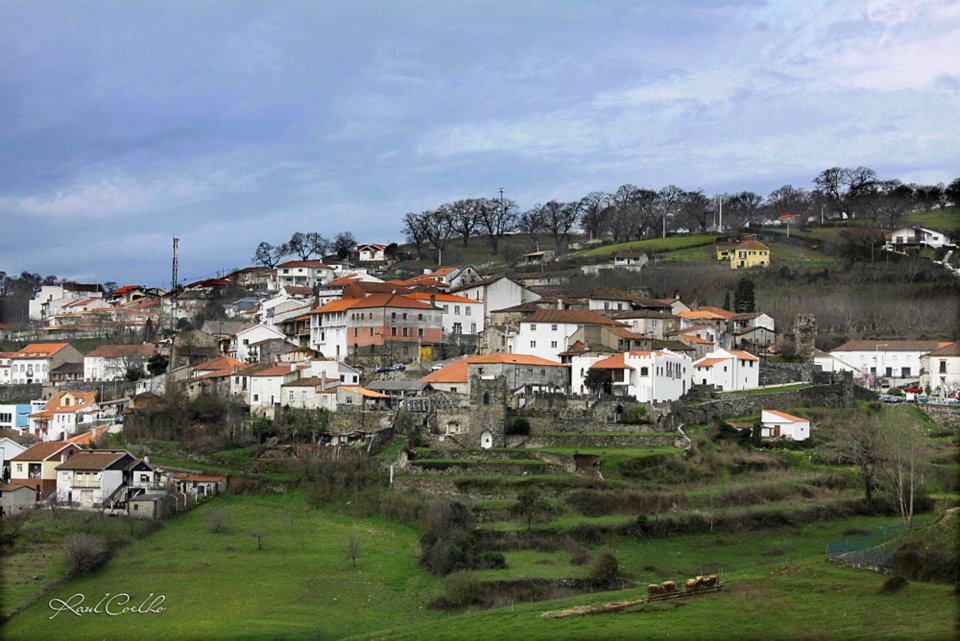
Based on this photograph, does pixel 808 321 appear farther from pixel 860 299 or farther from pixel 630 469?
pixel 630 469

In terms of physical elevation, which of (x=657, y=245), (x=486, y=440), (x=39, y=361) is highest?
(x=657, y=245)

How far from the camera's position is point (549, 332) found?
72125 mm

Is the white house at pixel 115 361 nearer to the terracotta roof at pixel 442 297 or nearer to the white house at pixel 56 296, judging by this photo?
the terracotta roof at pixel 442 297

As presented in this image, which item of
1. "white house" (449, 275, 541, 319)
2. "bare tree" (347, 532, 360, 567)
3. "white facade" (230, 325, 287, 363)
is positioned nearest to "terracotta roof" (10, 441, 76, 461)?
"white facade" (230, 325, 287, 363)

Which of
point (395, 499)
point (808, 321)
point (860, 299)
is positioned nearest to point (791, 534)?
point (395, 499)

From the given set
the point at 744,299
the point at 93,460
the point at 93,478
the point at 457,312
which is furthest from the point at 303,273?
the point at 93,478

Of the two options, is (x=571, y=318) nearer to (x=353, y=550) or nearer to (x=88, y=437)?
(x=88, y=437)

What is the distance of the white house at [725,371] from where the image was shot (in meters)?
67.5

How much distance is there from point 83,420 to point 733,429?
35145mm

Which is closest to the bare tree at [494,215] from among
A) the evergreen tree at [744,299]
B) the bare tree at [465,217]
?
the bare tree at [465,217]

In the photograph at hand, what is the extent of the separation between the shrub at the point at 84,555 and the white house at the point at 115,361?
115ft

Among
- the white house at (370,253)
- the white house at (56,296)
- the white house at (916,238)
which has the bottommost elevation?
the white house at (56,296)

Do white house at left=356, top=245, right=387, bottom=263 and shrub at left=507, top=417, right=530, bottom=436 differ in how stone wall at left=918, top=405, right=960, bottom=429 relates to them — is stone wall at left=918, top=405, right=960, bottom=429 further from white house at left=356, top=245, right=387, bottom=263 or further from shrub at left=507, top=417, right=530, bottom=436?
white house at left=356, top=245, right=387, bottom=263

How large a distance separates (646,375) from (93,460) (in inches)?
A: 1012
